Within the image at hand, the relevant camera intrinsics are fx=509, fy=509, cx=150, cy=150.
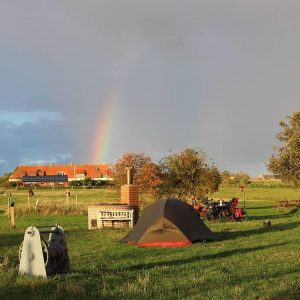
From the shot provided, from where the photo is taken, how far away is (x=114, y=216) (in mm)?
22656

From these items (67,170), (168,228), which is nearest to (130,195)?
(168,228)

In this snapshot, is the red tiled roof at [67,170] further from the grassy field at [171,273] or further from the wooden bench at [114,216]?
the grassy field at [171,273]

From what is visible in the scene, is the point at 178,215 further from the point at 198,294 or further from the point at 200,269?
the point at 198,294

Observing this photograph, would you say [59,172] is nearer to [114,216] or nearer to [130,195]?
[130,195]

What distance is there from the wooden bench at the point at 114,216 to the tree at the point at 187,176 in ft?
45.1

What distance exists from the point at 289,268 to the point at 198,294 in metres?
3.28

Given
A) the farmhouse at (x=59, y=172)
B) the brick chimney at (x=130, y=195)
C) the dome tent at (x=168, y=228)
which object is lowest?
the dome tent at (x=168, y=228)

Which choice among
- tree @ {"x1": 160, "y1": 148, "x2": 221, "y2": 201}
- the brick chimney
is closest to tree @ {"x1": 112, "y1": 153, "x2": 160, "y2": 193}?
tree @ {"x1": 160, "y1": 148, "x2": 221, "y2": 201}

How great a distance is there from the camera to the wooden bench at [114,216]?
2250cm

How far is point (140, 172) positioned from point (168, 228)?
69.7 ft

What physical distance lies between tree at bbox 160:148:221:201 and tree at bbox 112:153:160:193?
82 cm

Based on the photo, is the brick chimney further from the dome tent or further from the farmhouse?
the farmhouse

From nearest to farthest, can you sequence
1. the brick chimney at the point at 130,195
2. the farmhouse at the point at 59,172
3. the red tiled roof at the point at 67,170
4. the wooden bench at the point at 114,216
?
the wooden bench at the point at 114,216 → the brick chimney at the point at 130,195 → the farmhouse at the point at 59,172 → the red tiled roof at the point at 67,170

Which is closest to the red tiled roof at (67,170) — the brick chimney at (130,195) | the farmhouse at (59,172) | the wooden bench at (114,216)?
the farmhouse at (59,172)
